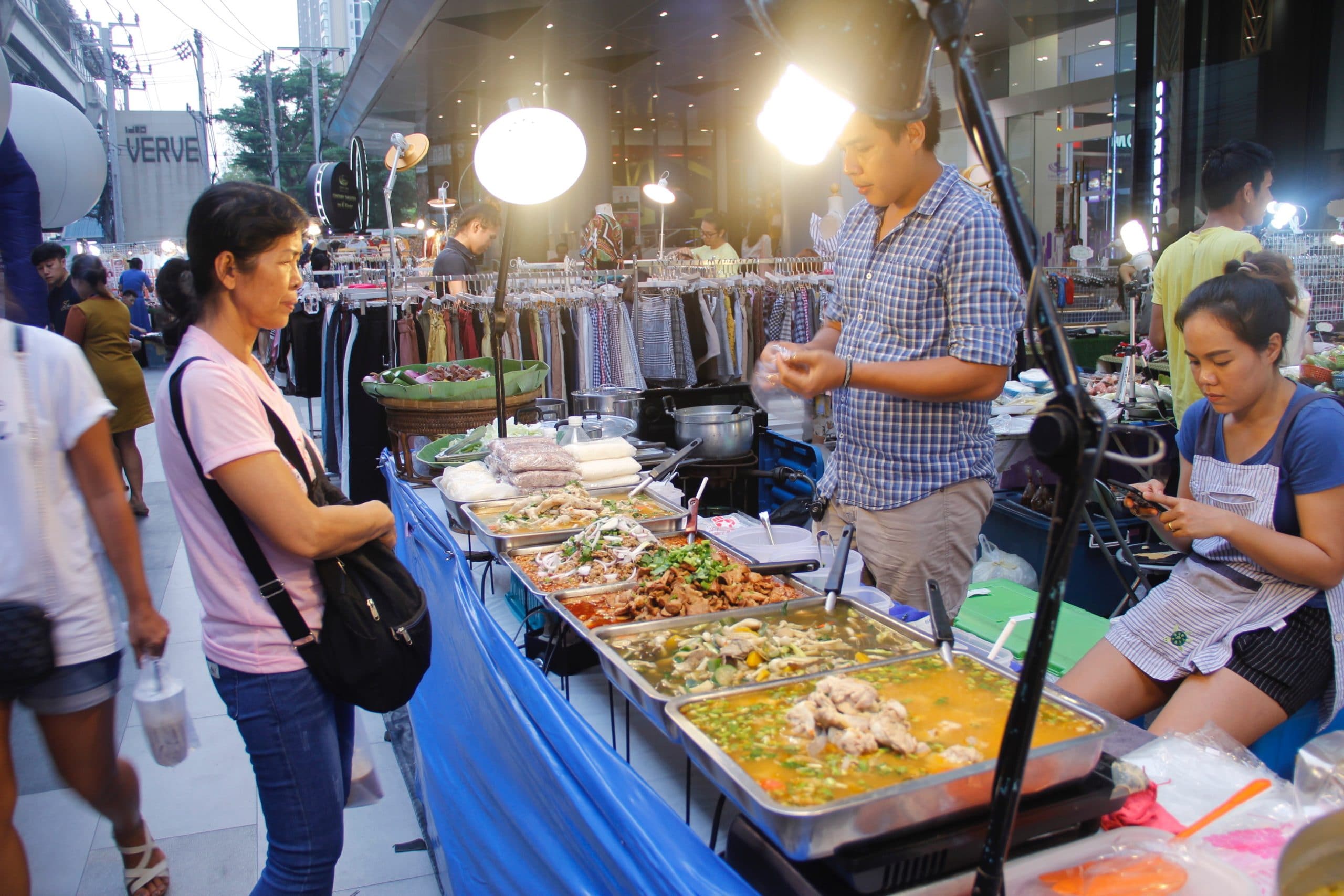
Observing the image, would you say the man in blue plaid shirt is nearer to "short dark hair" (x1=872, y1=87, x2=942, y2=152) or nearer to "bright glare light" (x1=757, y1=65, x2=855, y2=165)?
"short dark hair" (x1=872, y1=87, x2=942, y2=152)

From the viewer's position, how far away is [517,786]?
1.83 meters

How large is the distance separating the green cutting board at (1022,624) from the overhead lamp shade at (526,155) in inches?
81.4

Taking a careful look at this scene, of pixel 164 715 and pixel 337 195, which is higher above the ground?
pixel 337 195

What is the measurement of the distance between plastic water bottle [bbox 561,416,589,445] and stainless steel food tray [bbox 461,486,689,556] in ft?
1.99

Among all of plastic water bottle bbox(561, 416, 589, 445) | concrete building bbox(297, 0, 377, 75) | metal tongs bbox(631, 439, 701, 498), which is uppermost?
concrete building bbox(297, 0, 377, 75)

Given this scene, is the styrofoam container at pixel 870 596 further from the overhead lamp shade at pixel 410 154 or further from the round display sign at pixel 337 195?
the round display sign at pixel 337 195

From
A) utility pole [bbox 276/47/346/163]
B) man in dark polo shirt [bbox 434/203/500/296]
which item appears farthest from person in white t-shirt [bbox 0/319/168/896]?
utility pole [bbox 276/47/346/163]

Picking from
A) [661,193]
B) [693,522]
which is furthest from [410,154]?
[693,522]

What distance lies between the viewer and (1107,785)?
128 cm

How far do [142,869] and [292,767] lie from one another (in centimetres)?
140

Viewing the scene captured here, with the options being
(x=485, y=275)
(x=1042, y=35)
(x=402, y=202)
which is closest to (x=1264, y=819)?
(x=485, y=275)

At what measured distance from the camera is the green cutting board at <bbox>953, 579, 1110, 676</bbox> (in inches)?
107

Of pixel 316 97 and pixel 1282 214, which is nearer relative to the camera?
pixel 1282 214

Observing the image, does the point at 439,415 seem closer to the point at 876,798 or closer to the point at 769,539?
the point at 769,539
